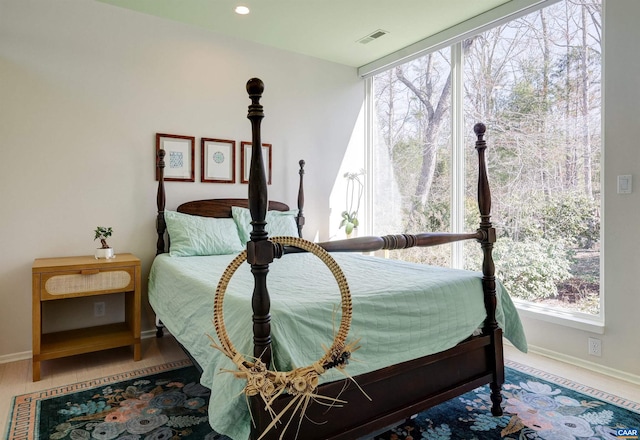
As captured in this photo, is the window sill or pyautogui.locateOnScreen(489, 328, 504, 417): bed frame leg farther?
the window sill

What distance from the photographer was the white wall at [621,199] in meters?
2.49

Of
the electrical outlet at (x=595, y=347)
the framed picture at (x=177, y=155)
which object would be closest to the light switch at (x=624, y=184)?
the electrical outlet at (x=595, y=347)

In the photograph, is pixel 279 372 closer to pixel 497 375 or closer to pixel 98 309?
pixel 497 375

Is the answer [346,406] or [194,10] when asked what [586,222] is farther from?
[194,10]

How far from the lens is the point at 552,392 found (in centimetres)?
232

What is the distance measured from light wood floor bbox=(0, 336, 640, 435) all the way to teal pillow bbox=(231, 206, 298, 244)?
3.66 ft

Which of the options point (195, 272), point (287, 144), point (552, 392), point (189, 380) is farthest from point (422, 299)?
point (287, 144)

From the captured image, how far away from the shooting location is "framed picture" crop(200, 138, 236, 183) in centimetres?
362

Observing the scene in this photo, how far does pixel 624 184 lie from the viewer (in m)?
2.53

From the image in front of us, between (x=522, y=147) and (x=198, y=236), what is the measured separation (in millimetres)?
2722

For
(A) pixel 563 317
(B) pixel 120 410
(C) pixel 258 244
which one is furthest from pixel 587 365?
(B) pixel 120 410

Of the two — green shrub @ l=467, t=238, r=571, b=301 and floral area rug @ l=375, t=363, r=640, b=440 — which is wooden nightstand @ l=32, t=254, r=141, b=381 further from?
green shrub @ l=467, t=238, r=571, b=301

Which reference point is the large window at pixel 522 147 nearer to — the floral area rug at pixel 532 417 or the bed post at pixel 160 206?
the floral area rug at pixel 532 417

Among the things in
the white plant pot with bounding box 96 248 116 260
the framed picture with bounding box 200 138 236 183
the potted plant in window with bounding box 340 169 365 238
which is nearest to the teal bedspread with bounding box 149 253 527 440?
the white plant pot with bounding box 96 248 116 260
